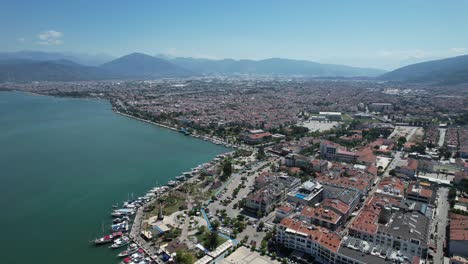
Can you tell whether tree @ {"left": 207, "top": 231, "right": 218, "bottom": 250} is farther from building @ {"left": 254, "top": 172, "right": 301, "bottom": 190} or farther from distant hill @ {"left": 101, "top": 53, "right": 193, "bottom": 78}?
distant hill @ {"left": 101, "top": 53, "right": 193, "bottom": 78}

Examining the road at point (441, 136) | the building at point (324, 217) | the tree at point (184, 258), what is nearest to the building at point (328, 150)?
the building at point (324, 217)

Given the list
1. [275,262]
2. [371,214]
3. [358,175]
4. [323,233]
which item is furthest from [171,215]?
[358,175]

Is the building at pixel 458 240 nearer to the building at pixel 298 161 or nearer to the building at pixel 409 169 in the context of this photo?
the building at pixel 409 169

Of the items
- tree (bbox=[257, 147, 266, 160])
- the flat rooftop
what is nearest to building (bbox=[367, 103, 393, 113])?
tree (bbox=[257, 147, 266, 160])

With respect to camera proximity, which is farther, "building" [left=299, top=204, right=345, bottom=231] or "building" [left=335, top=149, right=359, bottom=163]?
"building" [left=335, top=149, right=359, bottom=163]

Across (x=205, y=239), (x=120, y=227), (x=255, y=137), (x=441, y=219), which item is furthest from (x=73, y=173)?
(x=441, y=219)

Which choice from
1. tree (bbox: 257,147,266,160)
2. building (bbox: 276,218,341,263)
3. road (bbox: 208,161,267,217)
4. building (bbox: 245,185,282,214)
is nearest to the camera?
building (bbox: 276,218,341,263)
